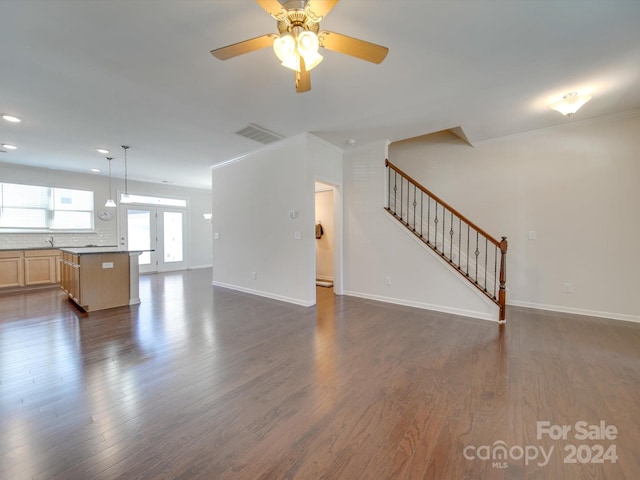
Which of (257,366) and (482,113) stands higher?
(482,113)

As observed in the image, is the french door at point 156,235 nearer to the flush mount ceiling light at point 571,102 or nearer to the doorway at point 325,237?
the doorway at point 325,237

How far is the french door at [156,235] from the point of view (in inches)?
297

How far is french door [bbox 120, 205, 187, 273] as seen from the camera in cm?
754

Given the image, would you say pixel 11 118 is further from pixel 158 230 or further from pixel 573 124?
pixel 573 124

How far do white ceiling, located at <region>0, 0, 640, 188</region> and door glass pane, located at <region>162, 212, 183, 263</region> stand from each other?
4.08 metres

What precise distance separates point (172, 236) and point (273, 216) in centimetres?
534

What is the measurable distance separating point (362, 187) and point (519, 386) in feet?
11.9

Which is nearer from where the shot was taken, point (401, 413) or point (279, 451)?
point (279, 451)

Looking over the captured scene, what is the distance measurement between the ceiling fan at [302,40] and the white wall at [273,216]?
2435mm

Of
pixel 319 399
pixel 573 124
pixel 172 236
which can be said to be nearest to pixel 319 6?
pixel 319 399

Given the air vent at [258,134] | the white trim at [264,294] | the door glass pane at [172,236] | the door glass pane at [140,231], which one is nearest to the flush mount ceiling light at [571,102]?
the air vent at [258,134]

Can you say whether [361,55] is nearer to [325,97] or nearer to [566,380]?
→ [325,97]

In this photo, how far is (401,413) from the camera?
179 centimetres

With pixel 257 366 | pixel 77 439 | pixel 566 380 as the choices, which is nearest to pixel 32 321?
pixel 77 439
